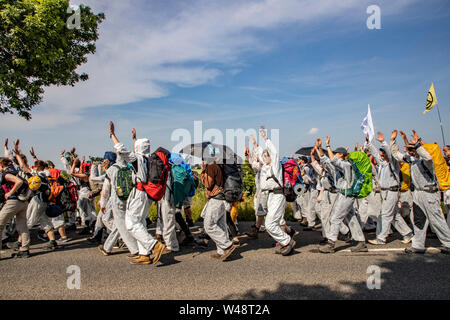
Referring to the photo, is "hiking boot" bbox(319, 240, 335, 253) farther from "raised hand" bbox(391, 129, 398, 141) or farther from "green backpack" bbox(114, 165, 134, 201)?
"green backpack" bbox(114, 165, 134, 201)

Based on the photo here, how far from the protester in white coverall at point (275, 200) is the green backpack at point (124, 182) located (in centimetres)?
247

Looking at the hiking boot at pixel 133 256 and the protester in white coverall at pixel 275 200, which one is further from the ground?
the protester in white coverall at pixel 275 200

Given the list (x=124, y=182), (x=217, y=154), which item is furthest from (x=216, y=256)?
(x=124, y=182)

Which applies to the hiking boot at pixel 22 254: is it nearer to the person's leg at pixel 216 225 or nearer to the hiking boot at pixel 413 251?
the person's leg at pixel 216 225

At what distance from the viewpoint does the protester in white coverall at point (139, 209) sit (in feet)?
16.2

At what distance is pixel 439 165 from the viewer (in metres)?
5.51

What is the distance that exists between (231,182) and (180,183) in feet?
4.83

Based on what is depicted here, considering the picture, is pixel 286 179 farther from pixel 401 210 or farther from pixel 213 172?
pixel 401 210

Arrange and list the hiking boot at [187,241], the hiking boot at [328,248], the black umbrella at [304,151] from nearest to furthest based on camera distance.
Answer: the hiking boot at [328,248] → the hiking boot at [187,241] → the black umbrella at [304,151]

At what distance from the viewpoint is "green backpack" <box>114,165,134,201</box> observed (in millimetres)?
5113

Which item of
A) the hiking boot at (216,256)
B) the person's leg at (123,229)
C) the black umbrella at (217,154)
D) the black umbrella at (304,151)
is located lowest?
the hiking boot at (216,256)

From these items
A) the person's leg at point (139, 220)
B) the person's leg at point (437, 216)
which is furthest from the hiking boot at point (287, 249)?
the person's leg at point (437, 216)

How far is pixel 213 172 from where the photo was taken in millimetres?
5469

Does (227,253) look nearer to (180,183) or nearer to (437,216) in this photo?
(180,183)
